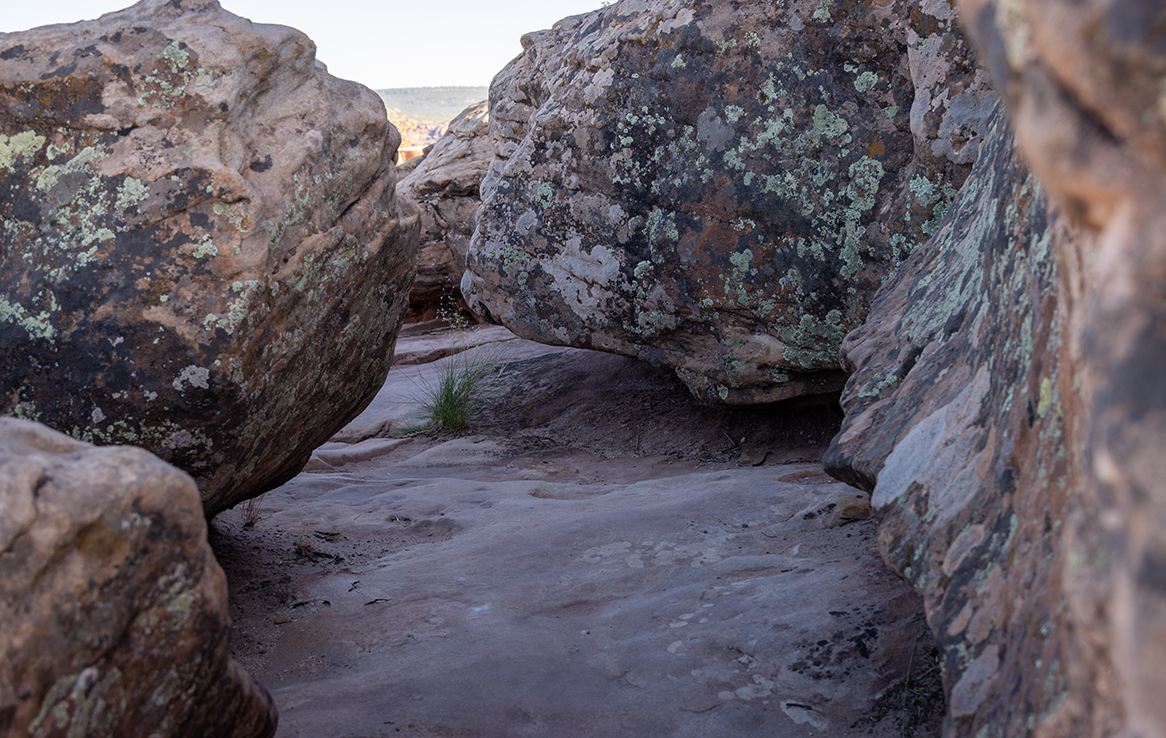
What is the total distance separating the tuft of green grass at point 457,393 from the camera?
18.4 ft

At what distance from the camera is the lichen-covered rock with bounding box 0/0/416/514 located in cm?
231

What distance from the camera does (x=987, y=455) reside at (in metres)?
1.47

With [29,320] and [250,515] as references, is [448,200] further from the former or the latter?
[29,320]

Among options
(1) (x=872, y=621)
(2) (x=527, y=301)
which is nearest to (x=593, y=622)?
(1) (x=872, y=621)

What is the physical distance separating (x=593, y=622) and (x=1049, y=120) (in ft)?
6.40

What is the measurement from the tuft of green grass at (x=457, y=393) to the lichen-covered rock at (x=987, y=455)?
3618mm

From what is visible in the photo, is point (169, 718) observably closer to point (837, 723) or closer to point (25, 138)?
point (837, 723)

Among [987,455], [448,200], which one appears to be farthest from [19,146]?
[448,200]

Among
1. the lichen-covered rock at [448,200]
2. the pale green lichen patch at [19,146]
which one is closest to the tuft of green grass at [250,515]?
the pale green lichen patch at [19,146]

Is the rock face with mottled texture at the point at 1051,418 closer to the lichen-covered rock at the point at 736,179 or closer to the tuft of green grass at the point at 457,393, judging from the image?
the lichen-covered rock at the point at 736,179

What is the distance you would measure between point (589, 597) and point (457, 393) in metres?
3.29

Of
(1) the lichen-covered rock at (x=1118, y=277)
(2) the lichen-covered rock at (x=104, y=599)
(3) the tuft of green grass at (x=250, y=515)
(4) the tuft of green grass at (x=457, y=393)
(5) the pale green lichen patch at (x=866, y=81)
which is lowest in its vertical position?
(4) the tuft of green grass at (x=457, y=393)

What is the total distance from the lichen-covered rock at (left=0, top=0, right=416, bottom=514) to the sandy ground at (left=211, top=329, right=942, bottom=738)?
27.5 inches

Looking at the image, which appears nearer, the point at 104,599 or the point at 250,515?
the point at 104,599
